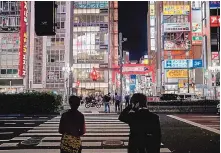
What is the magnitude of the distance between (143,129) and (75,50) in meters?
76.7

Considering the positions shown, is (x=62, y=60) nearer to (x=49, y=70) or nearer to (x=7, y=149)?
(x=49, y=70)

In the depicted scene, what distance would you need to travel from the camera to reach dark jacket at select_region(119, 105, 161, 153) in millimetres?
4609

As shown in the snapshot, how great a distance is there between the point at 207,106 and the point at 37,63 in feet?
161

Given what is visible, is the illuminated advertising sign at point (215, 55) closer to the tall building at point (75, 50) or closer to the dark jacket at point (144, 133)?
the tall building at point (75, 50)

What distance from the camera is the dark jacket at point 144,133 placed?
15.1 feet

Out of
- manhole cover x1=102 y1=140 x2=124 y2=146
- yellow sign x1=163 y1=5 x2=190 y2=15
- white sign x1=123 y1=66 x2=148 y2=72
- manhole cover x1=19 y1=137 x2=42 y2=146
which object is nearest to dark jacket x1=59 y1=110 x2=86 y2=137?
manhole cover x1=102 y1=140 x2=124 y2=146

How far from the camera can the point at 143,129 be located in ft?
15.2

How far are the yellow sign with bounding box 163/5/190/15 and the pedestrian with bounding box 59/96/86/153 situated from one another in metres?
72.9

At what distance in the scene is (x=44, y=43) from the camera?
226ft

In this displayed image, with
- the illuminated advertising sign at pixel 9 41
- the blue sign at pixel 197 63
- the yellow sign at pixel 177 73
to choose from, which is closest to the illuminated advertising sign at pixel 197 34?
the yellow sign at pixel 177 73

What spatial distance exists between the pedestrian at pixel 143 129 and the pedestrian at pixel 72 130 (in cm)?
99

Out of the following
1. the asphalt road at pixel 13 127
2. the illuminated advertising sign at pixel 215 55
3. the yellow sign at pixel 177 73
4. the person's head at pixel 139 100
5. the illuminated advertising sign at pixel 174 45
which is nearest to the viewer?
the person's head at pixel 139 100

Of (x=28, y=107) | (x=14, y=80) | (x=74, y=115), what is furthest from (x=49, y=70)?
(x=74, y=115)

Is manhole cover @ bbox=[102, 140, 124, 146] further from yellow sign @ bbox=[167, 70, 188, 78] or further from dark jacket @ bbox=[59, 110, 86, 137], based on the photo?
yellow sign @ bbox=[167, 70, 188, 78]
